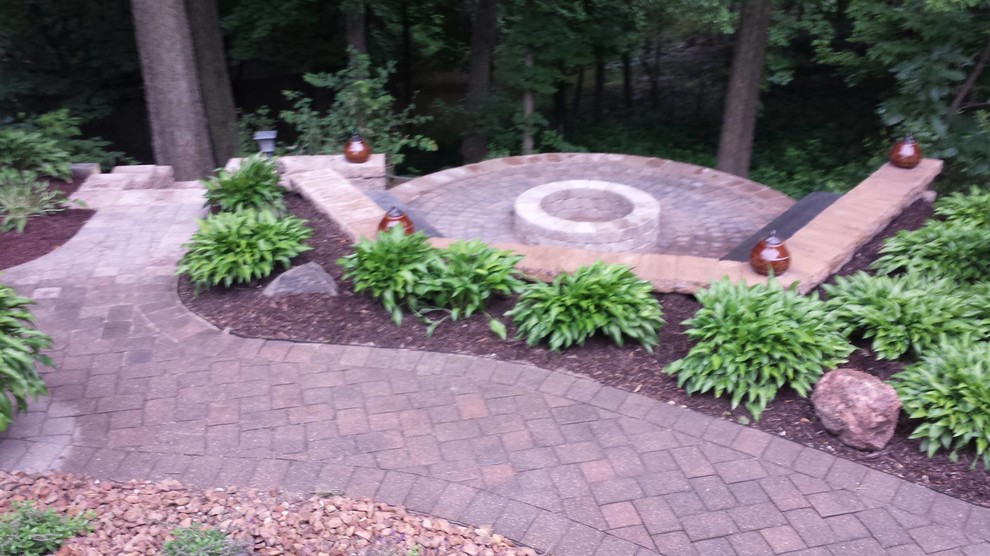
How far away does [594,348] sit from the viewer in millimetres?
4992

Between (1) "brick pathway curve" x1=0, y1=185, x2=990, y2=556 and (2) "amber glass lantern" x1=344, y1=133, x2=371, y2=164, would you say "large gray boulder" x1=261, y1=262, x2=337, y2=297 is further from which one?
(2) "amber glass lantern" x1=344, y1=133, x2=371, y2=164

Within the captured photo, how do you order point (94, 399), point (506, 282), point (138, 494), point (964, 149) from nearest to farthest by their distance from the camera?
point (138, 494) → point (94, 399) → point (506, 282) → point (964, 149)

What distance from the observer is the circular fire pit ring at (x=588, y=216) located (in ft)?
Result: 23.1

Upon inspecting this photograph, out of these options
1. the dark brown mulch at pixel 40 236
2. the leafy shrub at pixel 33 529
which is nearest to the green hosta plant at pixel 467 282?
the leafy shrub at pixel 33 529

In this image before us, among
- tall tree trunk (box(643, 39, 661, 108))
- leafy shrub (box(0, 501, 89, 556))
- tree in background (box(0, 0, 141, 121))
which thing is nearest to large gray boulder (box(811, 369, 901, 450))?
leafy shrub (box(0, 501, 89, 556))

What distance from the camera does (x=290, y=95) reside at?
375 inches

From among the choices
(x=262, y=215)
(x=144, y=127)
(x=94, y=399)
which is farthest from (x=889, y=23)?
(x=144, y=127)

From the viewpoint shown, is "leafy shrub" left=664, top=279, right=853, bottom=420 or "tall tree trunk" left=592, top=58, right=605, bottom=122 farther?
"tall tree trunk" left=592, top=58, right=605, bottom=122

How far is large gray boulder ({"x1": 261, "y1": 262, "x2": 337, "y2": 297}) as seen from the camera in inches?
220

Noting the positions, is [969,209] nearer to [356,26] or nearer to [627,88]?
[356,26]

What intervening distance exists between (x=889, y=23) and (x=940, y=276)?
18.5 ft

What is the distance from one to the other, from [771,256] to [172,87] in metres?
7.29

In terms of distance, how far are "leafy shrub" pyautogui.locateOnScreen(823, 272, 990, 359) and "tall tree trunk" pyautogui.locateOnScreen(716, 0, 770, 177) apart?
662 centimetres

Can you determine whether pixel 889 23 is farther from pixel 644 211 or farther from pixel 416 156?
pixel 416 156
